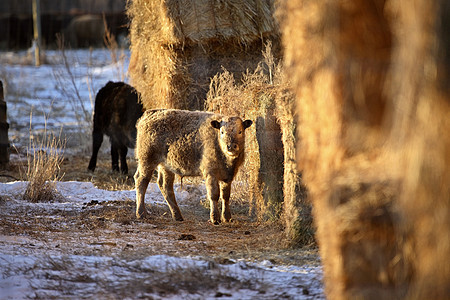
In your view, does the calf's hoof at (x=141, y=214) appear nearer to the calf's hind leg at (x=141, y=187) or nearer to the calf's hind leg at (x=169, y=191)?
the calf's hind leg at (x=141, y=187)

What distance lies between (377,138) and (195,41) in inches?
296

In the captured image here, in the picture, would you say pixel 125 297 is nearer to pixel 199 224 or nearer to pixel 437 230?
pixel 437 230

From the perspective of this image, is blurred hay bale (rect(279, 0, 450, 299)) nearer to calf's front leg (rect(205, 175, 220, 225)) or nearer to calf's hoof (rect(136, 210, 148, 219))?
calf's front leg (rect(205, 175, 220, 225))

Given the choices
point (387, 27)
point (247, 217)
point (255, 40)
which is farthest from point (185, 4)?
point (387, 27)

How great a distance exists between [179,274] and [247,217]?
11.6ft

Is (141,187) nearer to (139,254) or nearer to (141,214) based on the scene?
(141,214)

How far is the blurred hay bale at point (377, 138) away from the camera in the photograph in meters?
2.74

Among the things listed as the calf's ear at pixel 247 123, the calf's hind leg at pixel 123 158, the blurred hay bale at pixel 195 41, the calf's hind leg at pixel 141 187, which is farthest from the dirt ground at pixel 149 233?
the calf's hind leg at pixel 123 158

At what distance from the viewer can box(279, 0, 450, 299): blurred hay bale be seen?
2738 mm

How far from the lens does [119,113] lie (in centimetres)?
1173

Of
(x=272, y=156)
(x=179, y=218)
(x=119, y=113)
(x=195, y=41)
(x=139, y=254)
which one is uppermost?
(x=195, y=41)

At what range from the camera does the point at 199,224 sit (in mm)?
7414

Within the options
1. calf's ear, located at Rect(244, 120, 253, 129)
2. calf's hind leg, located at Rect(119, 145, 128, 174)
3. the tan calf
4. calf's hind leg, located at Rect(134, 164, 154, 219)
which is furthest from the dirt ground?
calf's hind leg, located at Rect(119, 145, 128, 174)

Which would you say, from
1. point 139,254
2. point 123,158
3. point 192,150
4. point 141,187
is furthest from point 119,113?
point 139,254
